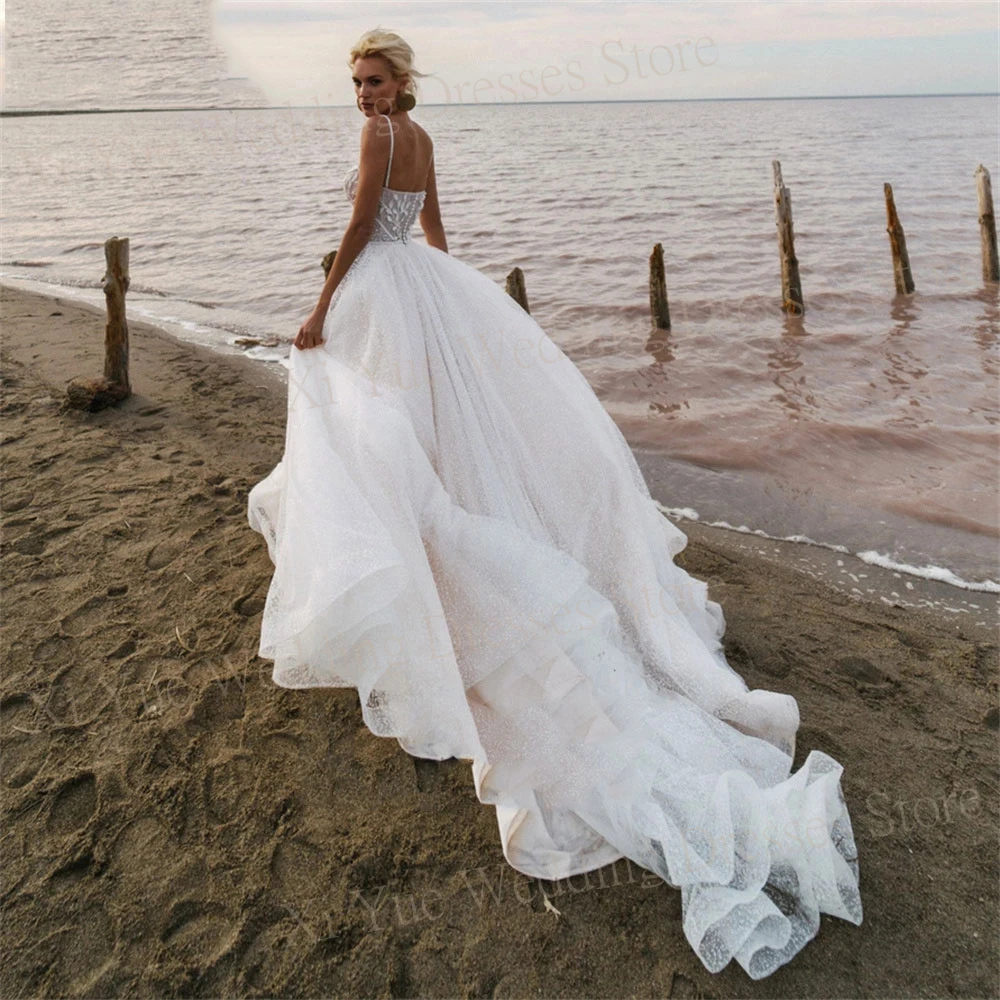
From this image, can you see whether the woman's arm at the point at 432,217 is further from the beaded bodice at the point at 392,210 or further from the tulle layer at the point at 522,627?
the tulle layer at the point at 522,627

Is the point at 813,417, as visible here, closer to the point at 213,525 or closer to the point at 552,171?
the point at 213,525

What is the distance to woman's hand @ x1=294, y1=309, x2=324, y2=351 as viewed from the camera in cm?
321

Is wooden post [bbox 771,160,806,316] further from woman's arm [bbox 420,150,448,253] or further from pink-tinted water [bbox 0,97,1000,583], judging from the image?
woman's arm [bbox 420,150,448,253]

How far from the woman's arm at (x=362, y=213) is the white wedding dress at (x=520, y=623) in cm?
6

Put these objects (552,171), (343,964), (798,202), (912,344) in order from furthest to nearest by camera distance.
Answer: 1. (552,171)
2. (798,202)
3. (912,344)
4. (343,964)

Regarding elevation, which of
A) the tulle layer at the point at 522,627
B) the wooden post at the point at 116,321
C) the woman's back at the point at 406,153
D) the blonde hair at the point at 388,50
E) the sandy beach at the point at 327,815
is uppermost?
the blonde hair at the point at 388,50

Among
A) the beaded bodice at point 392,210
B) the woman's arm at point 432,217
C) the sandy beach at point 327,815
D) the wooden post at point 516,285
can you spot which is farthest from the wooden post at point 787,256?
the beaded bodice at point 392,210

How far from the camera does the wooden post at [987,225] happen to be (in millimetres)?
11602

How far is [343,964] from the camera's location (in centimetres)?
229

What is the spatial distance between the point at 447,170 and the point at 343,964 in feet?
105

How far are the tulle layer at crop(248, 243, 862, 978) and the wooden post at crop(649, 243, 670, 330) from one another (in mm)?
Result: 7350

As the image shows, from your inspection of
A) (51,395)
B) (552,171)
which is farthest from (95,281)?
(552,171)

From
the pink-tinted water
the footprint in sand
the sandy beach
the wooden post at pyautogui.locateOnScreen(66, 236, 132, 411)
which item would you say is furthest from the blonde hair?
the wooden post at pyautogui.locateOnScreen(66, 236, 132, 411)

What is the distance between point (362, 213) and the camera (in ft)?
10.1
